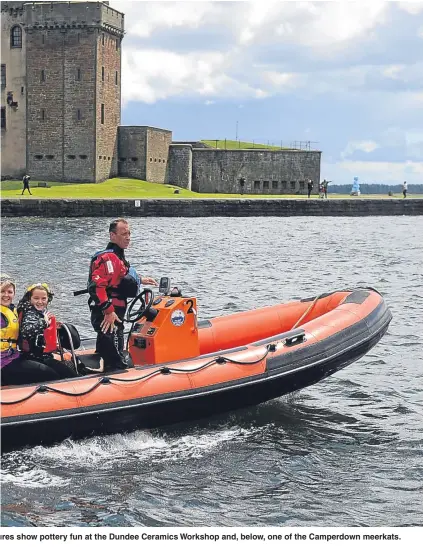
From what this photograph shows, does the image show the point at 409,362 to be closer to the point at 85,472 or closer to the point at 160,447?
the point at 160,447

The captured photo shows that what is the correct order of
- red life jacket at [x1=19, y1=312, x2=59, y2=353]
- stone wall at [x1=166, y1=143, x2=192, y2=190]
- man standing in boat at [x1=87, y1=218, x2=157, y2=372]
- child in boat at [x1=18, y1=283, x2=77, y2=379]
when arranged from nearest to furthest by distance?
child in boat at [x1=18, y1=283, x2=77, y2=379], red life jacket at [x1=19, y1=312, x2=59, y2=353], man standing in boat at [x1=87, y1=218, x2=157, y2=372], stone wall at [x1=166, y1=143, x2=192, y2=190]

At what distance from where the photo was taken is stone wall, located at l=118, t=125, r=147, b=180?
56.9 meters

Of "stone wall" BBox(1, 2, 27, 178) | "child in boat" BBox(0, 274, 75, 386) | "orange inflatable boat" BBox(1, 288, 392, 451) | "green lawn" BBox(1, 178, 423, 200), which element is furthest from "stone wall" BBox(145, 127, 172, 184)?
"child in boat" BBox(0, 274, 75, 386)

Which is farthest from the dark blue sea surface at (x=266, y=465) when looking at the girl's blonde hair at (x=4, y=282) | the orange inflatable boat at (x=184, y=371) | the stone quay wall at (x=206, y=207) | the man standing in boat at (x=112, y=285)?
the stone quay wall at (x=206, y=207)

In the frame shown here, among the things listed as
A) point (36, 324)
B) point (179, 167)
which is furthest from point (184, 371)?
point (179, 167)

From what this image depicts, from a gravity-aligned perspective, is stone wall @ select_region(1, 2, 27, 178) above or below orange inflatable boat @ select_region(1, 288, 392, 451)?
above

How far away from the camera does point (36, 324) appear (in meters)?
7.85

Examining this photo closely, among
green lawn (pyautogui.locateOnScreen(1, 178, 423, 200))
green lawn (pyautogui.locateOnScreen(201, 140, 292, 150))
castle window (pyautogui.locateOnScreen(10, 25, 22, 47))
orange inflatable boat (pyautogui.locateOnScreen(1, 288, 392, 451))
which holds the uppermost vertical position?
castle window (pyautogui.locateOnScreen(10, 25, 22, 47))

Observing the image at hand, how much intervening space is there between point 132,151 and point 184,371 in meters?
49.8

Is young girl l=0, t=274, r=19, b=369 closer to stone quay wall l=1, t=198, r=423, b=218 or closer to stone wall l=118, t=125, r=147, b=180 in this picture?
stone quay wall l=1, t=198, r=423, b=218

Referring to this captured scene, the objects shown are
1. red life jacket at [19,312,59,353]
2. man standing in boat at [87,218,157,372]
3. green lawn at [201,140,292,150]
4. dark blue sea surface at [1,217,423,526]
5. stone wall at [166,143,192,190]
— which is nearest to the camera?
dark blue sea surface at [1,217,423,526]

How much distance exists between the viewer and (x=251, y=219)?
1735 inches

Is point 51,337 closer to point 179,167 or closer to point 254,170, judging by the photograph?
point 179,167

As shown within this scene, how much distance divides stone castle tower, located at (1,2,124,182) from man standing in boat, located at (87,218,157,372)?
1846 inches
